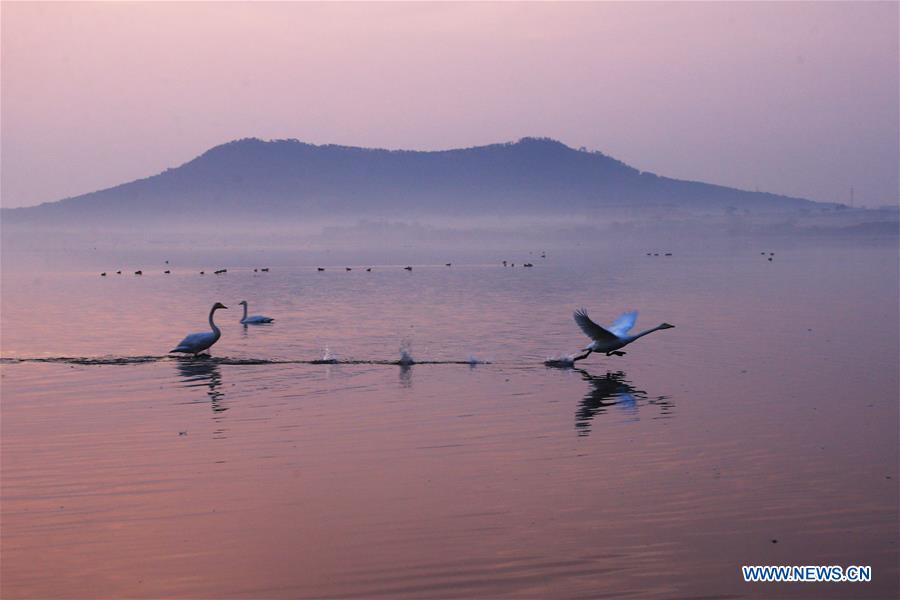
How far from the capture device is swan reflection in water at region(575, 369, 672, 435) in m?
19.0

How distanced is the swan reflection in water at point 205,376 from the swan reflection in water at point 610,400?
6608 mm

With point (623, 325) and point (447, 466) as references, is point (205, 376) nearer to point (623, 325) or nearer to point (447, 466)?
point (623, 325)

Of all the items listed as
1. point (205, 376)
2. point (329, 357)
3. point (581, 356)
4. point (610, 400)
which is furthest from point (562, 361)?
point (205, 376)

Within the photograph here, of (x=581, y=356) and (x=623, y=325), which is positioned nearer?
(x=581, y=356)

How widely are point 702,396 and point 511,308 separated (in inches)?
931

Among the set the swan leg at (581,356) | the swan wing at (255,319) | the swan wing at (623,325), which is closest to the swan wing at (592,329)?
the swan leg at (581,356)

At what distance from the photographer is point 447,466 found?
15117mm

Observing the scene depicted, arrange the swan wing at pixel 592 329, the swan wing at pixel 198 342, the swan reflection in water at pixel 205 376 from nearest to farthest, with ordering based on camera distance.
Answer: the swan reflection in water at pixel 205 376, the swan wing at pixel 592 329, the swan wing at pixel 198 342

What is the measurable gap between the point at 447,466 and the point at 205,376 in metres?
10.9

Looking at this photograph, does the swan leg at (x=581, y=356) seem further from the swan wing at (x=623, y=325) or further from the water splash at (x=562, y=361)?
the swan wing at (x=623, y=325)

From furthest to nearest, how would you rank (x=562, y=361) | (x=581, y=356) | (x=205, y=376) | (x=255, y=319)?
(x=255, y=319), (x=562, y=361), (x=581, y=356), (x=205, y=376)

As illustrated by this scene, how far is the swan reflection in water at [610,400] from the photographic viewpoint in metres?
19.0

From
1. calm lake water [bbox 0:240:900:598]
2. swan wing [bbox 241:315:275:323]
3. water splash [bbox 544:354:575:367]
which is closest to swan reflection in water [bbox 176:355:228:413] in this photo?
calm lake water [bbox 0:240:900:598]

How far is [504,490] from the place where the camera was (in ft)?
45.5
